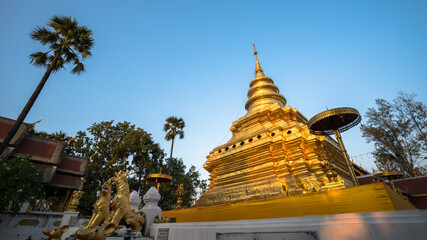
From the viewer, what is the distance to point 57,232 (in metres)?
4.92

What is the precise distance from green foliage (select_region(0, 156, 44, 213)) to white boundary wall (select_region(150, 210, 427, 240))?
10423mm

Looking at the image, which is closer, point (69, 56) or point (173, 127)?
point (69, 56)

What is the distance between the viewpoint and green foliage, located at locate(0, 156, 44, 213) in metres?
9.18

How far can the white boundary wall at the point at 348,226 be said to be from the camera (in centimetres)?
259

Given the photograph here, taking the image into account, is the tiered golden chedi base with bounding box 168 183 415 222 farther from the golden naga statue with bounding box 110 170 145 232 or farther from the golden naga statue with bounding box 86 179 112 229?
the golden naga statue with bounding box 86 179 112 229

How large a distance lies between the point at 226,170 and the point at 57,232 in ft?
24.3

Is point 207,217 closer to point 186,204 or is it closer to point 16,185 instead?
point 16,185

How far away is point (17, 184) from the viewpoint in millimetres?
9516

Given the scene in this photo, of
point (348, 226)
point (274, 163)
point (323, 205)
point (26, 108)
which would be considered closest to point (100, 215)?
point (323, 205)

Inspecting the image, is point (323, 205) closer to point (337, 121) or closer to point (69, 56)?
point (337, 121)

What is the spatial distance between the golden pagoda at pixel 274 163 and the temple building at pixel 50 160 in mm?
12746

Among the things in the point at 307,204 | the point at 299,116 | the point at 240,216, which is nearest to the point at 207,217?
the point at 240,216

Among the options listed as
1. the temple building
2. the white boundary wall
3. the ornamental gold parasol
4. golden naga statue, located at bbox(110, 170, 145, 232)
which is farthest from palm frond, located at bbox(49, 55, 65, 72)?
the ornamental gold parasol

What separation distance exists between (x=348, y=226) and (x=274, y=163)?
588 centimetres
